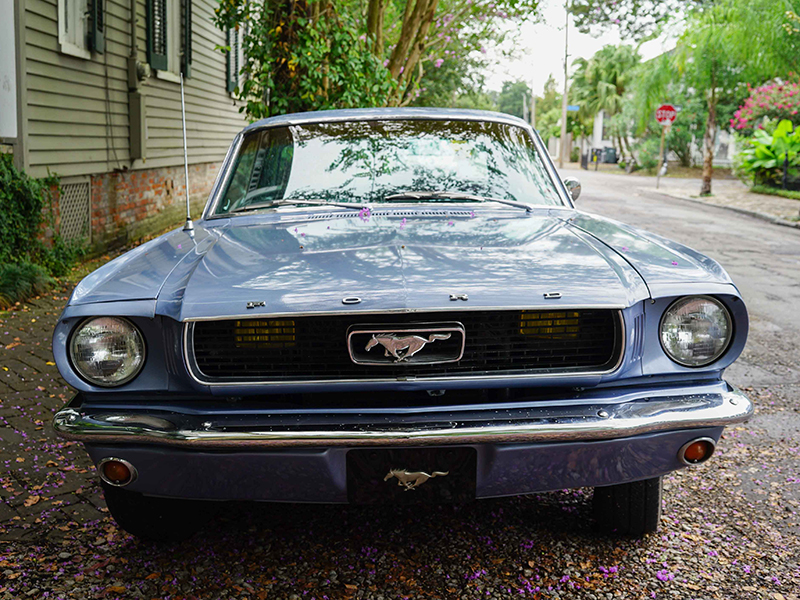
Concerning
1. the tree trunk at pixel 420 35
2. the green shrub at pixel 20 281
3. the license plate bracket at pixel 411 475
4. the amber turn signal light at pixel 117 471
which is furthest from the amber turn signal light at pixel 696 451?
the tree trunk at pixel 420 35

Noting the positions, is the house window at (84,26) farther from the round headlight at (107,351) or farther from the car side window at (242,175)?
the round headlight at (107,351)

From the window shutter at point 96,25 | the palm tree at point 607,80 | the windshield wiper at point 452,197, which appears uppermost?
the palm tree at point 607,80

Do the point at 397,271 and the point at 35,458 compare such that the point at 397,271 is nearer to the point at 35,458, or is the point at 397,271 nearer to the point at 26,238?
the point at 35,458

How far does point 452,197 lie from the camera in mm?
3494

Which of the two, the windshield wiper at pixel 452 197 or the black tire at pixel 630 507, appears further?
the windshield wiper at pixel 452 197

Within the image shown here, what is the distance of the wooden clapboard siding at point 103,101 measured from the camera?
→ 7.49m

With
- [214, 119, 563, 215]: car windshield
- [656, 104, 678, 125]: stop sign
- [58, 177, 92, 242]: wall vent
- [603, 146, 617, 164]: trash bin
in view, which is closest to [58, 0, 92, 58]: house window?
[58, 177, 92, 242]: wall vent

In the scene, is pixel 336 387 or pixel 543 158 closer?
pixel 336 387

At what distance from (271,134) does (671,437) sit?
7.99 ft

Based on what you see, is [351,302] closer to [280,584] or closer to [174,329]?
[174,329]

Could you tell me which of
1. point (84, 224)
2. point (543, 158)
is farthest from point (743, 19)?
point (543, 158)

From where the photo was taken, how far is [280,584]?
101 inches

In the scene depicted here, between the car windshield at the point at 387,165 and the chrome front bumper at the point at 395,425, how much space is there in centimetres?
141

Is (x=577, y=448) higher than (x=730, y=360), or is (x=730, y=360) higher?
(x=730, y=360)
